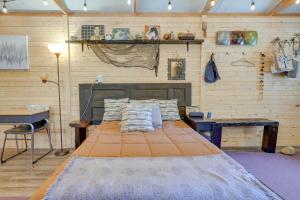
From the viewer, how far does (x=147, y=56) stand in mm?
3648

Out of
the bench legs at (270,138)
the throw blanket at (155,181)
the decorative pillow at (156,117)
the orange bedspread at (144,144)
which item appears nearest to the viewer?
the throw blanket at (155,181)

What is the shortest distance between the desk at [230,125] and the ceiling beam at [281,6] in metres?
1.83

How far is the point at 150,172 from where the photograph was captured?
1.47m

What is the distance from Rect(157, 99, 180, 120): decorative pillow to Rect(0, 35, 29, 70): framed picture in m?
2.37

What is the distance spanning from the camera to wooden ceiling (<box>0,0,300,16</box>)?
3.30 meters

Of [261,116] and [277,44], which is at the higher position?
[277,44]

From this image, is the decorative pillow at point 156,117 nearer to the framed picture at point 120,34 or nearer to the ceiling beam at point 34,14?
the framed picture at point 120,34

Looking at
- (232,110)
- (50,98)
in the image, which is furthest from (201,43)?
(50,98)

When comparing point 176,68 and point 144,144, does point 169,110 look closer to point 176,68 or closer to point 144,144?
point 176,68

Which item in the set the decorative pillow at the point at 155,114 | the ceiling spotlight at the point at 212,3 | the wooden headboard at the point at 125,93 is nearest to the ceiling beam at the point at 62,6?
the wooden headboard at the point at 125,93

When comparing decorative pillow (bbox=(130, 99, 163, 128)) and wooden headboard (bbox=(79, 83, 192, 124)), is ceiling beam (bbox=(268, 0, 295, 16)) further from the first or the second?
decorative pillow (bbox=(130, 99, 163, 128))

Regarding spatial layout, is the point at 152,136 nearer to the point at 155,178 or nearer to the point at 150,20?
the point at 155,178

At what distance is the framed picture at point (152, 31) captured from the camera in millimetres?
3580

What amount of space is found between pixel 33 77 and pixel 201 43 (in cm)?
293
